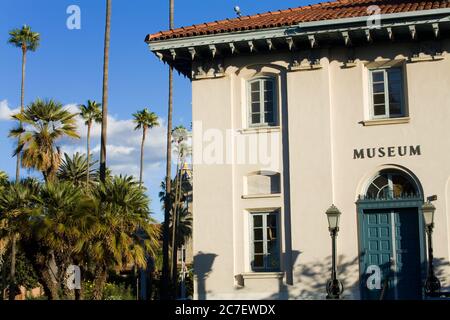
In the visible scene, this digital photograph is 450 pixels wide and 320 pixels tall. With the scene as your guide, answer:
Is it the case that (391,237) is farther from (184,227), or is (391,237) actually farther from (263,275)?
(184,227)

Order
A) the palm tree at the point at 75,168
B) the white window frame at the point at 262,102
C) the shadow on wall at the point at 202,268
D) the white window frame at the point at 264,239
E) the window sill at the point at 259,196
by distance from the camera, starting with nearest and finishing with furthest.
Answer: the white window frame at the point at 264,239, the window sill at the point at 259,196, the shadow on wall at the point at 202,268, the white window frame at the point at 262,102, the palm tree at the point at 75,168

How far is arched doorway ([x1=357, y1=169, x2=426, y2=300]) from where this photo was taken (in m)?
18.1

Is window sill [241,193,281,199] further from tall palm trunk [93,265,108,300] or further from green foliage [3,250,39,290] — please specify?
green foliage [3,250,39,290]

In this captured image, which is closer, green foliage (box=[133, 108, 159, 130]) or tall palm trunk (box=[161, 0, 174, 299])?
tall palm trunk (box=[161, 0, 174, 299])

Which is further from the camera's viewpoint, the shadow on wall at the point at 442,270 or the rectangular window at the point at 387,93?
the rectangular window at the point at 387,93

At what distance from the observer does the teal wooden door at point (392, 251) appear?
18.1 metres

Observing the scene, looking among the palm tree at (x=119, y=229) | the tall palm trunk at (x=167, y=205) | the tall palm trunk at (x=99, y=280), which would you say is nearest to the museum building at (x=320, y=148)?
the palm tree at (x=119, y=229)

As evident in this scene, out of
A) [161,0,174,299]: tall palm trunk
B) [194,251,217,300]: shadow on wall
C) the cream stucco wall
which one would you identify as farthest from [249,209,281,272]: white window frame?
[161,0,174,299]: tall palm trunk

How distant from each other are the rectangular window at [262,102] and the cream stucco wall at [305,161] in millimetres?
244

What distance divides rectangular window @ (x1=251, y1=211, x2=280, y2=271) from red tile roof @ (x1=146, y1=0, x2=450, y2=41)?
16.8 feet

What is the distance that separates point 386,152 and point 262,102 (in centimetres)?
372

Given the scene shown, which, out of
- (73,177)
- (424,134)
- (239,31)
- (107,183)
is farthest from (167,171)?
(424,134)

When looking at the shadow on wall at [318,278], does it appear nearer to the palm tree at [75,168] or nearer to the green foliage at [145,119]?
the palm tree at [75,168]
